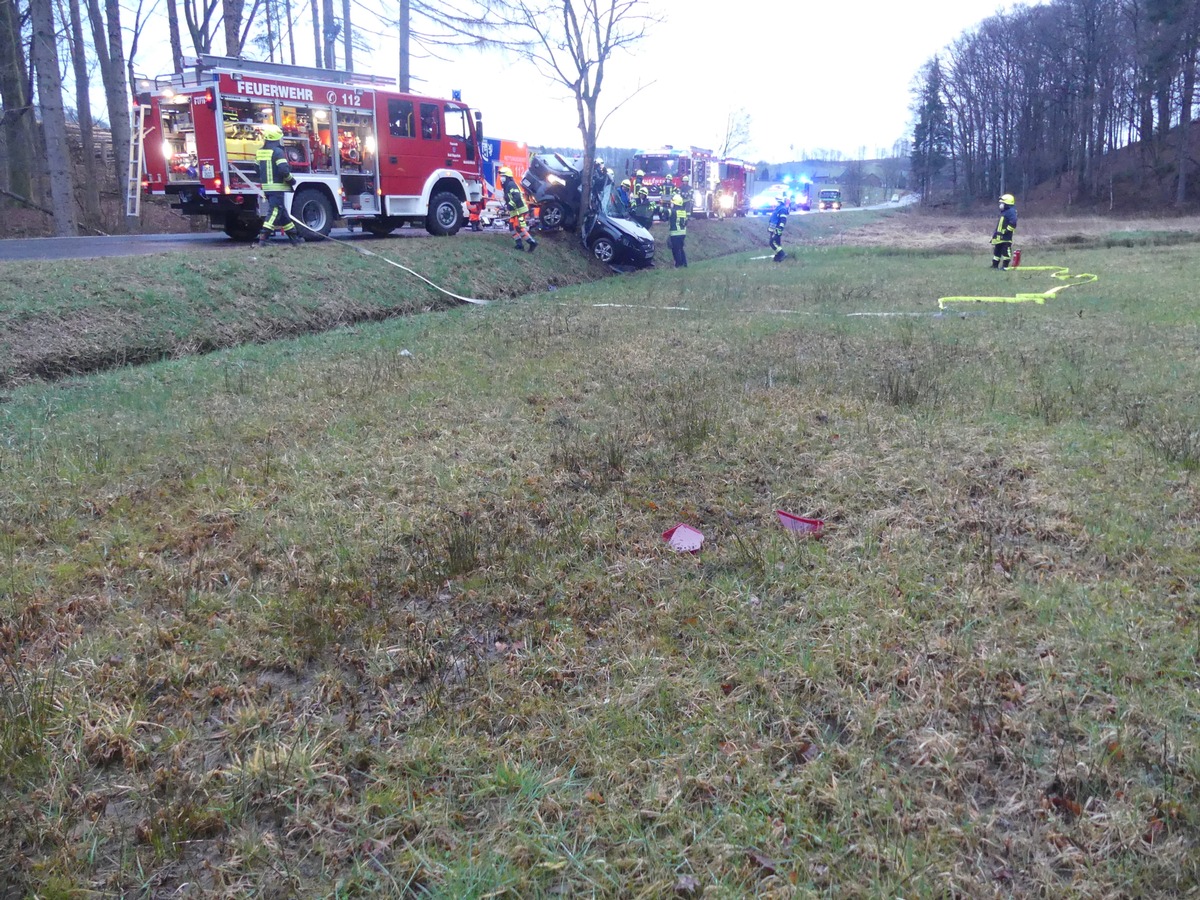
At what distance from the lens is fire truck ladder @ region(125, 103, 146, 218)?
14.1 m

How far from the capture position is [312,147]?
15.2m

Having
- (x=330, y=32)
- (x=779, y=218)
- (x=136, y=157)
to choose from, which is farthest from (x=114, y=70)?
(x=779, y=218)

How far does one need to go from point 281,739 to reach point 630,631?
1.45m

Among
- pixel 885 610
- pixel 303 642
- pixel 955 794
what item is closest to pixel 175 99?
pixel 303 642

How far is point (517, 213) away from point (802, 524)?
14734 millimetres

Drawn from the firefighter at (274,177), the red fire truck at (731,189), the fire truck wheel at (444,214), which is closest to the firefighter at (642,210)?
the fire truck wheel at (444,214)

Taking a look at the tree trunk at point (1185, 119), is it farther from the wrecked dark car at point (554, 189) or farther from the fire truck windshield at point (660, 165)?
the wrecked dark car at point (554, 189)

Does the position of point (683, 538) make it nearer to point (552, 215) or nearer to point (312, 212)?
point (312, 212)

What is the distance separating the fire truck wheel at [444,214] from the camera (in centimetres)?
1733

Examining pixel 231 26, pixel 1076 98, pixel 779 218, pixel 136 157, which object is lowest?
pixel 779 218

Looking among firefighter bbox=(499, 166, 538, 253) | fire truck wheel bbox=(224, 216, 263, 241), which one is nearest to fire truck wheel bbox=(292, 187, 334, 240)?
fire truck wheel bbox=(224, 216, 263, 241)

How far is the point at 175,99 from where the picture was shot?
13.9 metres

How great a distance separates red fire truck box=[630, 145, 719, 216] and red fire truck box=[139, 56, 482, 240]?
15.1 meters

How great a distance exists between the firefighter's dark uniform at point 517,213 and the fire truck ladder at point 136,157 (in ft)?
23.3
